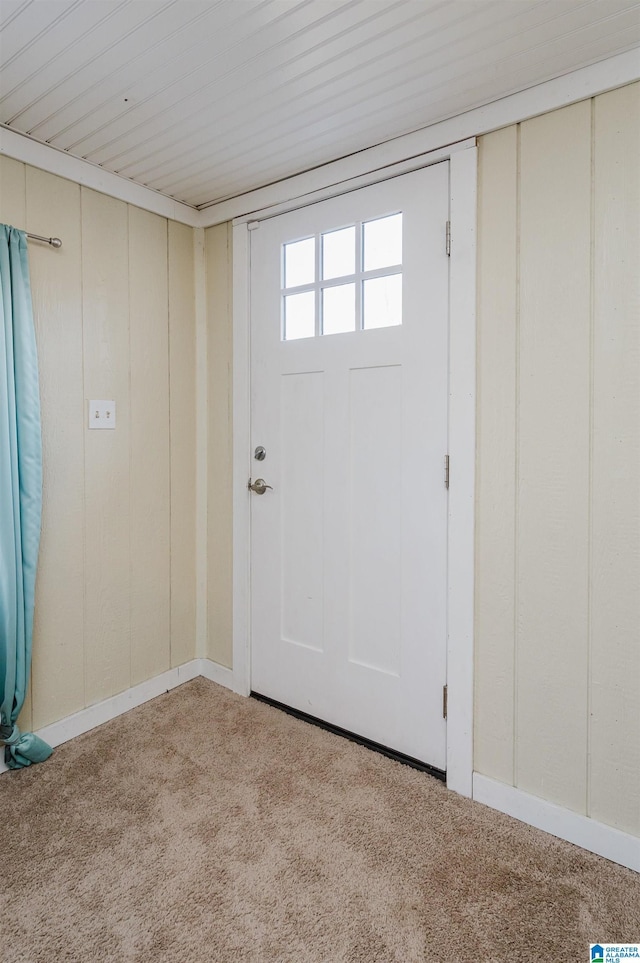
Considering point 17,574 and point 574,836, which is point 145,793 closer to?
point 17,574

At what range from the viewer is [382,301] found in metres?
1.90

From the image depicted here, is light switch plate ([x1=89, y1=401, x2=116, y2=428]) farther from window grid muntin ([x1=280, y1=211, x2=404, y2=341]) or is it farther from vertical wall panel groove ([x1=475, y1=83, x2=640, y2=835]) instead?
vertical wall panel groove ([x1=475, y1=83, x2=640, y2=835])

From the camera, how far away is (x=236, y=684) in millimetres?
2408

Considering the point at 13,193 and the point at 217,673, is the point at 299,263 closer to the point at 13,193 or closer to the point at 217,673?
the point at 13,193

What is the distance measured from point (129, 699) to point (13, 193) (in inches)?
79.8

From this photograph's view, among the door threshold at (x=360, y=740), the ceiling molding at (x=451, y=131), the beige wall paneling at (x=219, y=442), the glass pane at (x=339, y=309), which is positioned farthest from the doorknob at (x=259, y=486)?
the ceiling molding at (x=451, y=131)

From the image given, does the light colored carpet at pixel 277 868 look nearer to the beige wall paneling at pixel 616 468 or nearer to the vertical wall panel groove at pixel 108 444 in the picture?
the beige wall paneling at pixel 616 468

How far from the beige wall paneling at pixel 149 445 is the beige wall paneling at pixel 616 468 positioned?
1735 millimetres

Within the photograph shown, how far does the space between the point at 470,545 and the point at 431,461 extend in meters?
0.32

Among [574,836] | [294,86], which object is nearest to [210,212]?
[294,86]

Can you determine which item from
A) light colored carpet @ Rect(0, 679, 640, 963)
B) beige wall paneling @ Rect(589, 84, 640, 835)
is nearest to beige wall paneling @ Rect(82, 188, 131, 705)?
light colored carpet @ Rect(0, 679, 640, 963)

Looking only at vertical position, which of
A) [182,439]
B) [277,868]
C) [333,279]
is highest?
[333,279]

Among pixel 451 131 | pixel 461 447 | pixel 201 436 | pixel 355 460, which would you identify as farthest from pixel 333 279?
pixel 201 436

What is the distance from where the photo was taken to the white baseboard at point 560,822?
1.43 m
